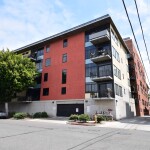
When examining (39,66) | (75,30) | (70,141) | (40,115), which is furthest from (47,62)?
(70,141)

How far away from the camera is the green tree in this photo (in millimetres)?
29750

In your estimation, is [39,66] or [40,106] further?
[39,66]

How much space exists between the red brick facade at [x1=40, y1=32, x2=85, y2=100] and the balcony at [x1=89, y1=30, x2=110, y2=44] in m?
2.73

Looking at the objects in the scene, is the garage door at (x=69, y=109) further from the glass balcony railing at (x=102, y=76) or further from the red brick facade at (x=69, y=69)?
the glass balcony railing at (x=102, y=76)

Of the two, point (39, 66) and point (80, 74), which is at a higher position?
point (39, 66)

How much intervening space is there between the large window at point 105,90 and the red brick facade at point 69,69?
3.06 m

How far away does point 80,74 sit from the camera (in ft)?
95.0

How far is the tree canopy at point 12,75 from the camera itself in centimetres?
2975

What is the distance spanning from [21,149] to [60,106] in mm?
23060

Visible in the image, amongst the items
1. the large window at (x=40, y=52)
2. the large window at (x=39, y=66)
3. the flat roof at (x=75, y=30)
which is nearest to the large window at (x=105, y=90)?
the flat roof at (x=75, y=30)

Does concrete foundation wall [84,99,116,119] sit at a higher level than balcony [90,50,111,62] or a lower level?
A: lower

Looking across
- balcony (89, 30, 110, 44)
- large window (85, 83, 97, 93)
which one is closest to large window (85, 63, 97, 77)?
large window (85, 83, 97, 93)

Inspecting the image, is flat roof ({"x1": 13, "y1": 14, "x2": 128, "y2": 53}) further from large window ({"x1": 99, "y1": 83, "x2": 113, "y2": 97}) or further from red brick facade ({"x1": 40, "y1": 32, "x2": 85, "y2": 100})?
large window ({"x1": 99, "y1": 83, "x2": 113, "y2": 97})

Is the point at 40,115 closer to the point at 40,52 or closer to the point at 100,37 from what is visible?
the point at 40,52
